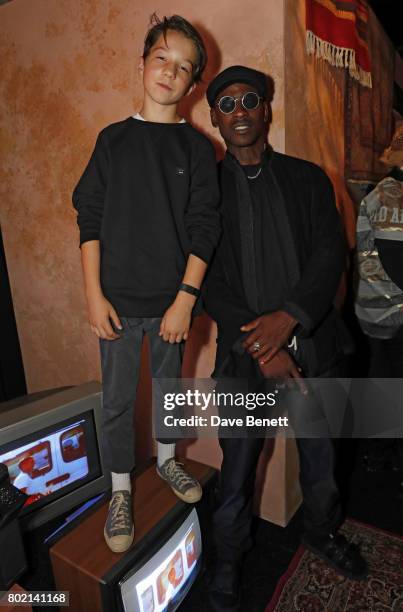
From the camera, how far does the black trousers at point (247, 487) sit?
4.91 ft

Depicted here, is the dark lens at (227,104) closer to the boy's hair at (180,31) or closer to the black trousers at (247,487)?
the boy's hair at (180,31)

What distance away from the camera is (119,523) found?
141cm

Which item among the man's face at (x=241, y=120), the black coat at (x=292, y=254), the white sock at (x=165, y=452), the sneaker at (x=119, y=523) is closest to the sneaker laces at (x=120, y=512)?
the sneaker at (x=119, y=523)

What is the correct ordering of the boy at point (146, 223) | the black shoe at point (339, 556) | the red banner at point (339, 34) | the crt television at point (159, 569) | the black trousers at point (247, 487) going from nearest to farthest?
the crt television at point (159, 569), the boy at point (146, 223), the black trousers at point (247, 487), the black shoe at point (339, 556), the red banner at point (339, 34)

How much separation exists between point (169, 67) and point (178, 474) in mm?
1374

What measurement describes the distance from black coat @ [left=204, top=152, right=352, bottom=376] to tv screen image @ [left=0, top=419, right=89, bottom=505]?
767 mm

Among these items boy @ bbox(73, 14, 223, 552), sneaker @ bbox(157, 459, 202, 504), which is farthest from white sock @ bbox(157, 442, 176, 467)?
boy @ bbox(73, 14, 223, 552)

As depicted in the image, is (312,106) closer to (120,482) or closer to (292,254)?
(292,254)

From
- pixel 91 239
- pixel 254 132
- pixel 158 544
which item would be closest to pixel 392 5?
pixel 254 132

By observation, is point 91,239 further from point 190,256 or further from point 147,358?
point 147,358

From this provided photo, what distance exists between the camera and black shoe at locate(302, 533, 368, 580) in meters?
1.63

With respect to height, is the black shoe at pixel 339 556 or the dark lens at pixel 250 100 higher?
the dark lens at pixel 250 100

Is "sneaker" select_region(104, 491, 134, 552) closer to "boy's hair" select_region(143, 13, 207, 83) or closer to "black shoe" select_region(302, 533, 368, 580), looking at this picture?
"black shoe" select_region(302, 533, 368, 580)

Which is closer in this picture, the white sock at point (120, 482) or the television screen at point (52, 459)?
the white sock at point (120, 482)
